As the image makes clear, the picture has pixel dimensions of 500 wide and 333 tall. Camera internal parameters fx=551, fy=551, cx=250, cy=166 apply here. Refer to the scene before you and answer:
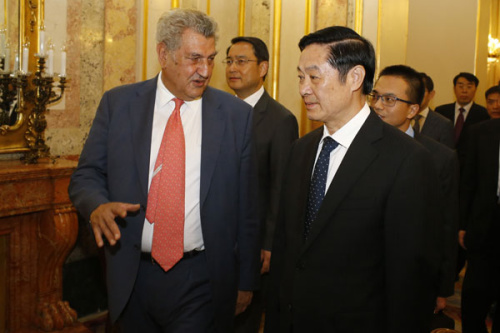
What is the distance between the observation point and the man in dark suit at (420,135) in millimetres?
3072

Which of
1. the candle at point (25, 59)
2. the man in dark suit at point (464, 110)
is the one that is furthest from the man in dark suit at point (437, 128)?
the candle at point (25, 59)

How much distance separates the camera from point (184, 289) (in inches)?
95.0

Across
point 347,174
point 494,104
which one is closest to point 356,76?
point 347,174

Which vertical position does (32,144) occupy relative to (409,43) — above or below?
below

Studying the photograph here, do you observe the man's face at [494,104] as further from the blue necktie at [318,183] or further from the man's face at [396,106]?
the blue necktie at [318,183]

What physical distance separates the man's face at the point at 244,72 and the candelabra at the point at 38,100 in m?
1.26

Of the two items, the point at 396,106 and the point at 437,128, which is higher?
the point at 396,106

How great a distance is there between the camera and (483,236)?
3.86 m

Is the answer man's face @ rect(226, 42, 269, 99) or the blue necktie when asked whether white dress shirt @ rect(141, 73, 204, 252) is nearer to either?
the blue necktie

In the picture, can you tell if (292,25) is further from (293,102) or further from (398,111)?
(398,111)

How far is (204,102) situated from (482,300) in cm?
258

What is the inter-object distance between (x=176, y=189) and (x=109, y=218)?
394 mm

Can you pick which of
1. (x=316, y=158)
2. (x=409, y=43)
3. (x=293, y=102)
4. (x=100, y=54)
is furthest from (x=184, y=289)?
(x=409, y=43)

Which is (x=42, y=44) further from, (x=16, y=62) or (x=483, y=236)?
(x=483, y=236)
